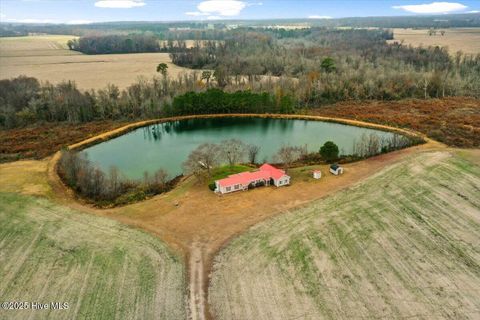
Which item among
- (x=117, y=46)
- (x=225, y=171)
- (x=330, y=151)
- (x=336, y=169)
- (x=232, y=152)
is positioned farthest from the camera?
(x=117, y=46)

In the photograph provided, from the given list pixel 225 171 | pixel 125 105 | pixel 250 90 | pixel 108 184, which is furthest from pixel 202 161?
pixel 250 90

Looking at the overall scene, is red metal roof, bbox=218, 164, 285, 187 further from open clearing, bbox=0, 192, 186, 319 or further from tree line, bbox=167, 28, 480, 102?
tree line, bbox=167, 28, 480, 102

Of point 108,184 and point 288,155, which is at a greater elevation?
point 288,155

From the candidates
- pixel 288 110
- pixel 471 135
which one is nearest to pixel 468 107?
pixel 471 135

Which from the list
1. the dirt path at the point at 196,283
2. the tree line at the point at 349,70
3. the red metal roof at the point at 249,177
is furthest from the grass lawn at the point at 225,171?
the tree line at the point at 349,70

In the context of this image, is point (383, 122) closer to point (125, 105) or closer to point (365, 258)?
point (365, 258)

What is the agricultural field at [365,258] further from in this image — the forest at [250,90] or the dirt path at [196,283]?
the forest at [250,90]

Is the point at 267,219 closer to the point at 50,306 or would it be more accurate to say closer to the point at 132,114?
the point at 50,306
